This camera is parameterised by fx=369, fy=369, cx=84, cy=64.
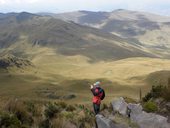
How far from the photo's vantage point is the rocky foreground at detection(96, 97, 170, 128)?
12.7 metres

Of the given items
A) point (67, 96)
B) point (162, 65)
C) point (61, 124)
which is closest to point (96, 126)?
point (61, 124)

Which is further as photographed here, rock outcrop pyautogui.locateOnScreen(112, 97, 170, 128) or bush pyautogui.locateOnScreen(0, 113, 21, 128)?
rock outcrop pyautogui.locateOnScreen(112, 97, 170, 128)

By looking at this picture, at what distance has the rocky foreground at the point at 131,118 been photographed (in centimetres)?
1268

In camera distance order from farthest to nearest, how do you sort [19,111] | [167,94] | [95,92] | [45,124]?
[167,94] < [95,92] < [19,111] < [45,124]

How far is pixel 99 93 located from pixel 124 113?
1.66 metres

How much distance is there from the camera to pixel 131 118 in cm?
1362

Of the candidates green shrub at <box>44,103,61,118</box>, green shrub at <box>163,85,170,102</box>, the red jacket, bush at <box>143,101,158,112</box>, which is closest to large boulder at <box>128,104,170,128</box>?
bush at <box>143,101,158,112</box>

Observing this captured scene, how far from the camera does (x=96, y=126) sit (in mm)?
13047

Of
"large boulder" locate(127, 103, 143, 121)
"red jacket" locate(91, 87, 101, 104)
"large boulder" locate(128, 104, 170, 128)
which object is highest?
"red jacket" locate(91, 87, 101, 104)

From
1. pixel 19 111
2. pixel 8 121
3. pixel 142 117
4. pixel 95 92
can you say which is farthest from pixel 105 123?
pixel 8 121

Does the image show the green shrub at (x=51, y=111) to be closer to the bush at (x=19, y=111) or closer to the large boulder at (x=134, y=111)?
the bush at (x=19, y=111)

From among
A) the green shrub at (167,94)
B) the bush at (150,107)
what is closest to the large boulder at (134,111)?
the bush at (150,107)

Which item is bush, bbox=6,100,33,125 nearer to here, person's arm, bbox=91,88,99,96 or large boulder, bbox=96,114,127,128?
large boulder, bbox=96,114,127,128

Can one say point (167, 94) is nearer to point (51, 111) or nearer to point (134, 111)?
point (134, 111)
